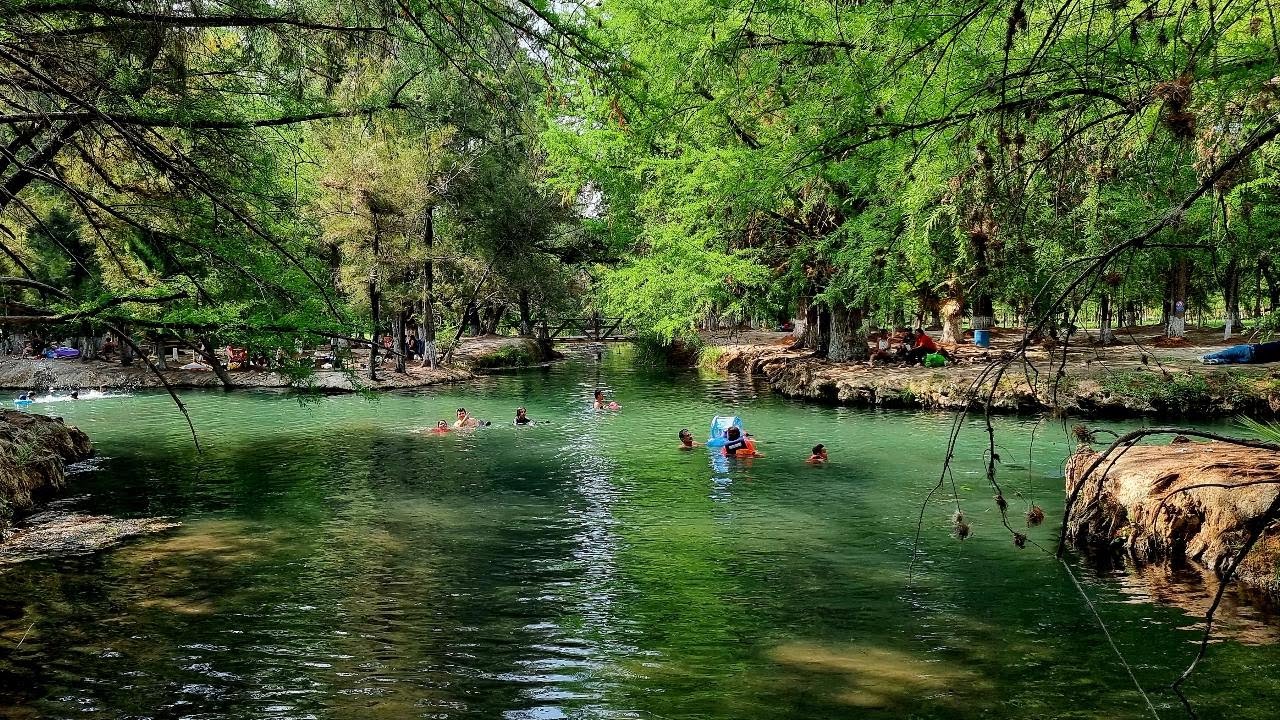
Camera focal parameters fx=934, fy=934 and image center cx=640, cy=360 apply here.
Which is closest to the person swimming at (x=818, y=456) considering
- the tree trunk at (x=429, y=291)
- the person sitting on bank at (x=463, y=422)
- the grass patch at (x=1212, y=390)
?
the grass patch at (x=1212, y=390)

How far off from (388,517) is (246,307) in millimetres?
7858

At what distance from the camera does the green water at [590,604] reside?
25.7 feet

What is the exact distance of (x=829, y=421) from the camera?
25.4 meters

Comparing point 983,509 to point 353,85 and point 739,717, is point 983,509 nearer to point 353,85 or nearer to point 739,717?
point 739,717

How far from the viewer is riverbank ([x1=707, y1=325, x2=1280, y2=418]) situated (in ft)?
73.2

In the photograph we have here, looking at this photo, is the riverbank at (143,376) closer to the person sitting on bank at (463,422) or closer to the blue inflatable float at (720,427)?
the person sitting on bank at (463,422)

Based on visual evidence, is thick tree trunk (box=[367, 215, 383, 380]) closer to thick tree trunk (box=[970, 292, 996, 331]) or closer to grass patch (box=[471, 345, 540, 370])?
grass patch (box=[471, 345, 540, 370])

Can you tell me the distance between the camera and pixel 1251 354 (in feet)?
89.6

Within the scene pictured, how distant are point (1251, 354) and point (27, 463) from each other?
1209 inches

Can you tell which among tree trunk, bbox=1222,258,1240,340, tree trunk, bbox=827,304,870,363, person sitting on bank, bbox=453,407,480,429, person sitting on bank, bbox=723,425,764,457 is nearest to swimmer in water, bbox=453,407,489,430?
person sitting on bank, bbox=453,407,480,429

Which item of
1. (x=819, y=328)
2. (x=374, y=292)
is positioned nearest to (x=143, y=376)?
(x=374, y=292)

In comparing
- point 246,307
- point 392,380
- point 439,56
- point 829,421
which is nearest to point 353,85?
point 439,56

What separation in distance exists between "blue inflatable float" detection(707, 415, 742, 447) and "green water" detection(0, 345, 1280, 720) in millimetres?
1445

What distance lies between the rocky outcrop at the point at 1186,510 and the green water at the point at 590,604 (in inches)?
25.4
